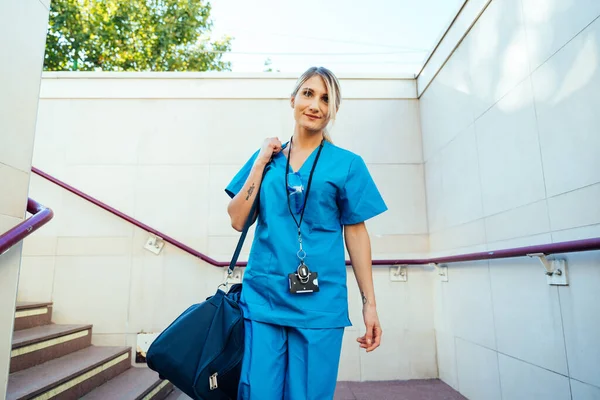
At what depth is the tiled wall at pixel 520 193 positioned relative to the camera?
1.36 m

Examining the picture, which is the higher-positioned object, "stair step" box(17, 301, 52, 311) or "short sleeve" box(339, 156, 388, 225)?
"short sleeve" box(339, 156, 388, 225)

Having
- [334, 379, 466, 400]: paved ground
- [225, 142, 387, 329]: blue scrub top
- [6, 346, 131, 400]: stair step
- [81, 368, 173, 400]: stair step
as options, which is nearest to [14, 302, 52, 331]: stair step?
[6, 346, 131, 400]: stair step

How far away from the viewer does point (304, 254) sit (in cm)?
100

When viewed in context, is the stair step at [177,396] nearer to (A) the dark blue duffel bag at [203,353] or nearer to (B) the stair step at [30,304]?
(B) the stair step at [30,304]

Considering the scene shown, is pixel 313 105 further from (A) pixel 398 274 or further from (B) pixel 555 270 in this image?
(A) pixel 398 274

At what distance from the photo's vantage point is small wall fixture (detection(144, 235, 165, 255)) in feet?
9.00

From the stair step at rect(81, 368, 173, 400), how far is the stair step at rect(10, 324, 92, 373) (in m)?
0.35

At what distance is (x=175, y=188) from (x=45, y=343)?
1.26 m

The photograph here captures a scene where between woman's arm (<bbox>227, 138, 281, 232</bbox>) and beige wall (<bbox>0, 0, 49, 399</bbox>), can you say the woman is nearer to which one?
woman's arm (<bbox>227, 138, 281, 232</bbox>)

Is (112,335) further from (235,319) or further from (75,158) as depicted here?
(235,319)

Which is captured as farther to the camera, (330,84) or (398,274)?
(398,274)

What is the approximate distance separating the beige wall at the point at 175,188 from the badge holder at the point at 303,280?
1.77 meters

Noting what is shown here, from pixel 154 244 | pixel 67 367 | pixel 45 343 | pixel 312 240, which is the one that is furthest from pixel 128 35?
pixel 312 240

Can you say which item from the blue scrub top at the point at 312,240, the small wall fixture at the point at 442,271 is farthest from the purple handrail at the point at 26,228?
the small wall fixture at the point at 442,271
